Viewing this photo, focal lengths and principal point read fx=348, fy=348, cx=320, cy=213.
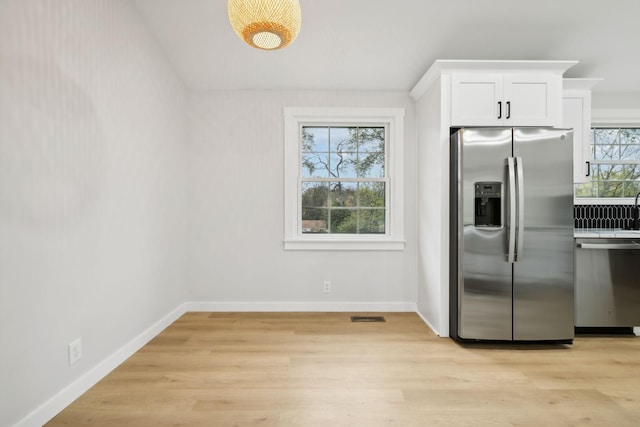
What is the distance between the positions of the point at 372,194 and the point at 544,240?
5.60 ft

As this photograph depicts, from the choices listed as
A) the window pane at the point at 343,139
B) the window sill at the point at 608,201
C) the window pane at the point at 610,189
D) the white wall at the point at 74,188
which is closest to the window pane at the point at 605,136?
the window pane at the point at 610,189

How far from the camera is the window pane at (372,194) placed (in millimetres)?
3918

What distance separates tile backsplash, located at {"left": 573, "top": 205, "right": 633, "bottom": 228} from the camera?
3.81m

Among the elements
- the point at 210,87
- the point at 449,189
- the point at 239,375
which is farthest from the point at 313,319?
the point at 210,87

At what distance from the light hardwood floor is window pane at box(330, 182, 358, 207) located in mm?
1390

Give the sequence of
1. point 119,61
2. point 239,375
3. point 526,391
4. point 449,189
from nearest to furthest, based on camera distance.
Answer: point 526,391 → point 239,375 → point 119,61 → point 449,189

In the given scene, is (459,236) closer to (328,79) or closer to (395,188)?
(395,188)

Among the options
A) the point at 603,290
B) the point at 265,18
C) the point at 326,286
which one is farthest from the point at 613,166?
the point at 265,18

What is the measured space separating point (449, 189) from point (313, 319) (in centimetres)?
182

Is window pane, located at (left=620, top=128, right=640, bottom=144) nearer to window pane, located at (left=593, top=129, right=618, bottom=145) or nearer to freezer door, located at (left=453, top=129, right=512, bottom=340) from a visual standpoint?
window pane, located at (left=593, top=129, right=618, bottom=145)

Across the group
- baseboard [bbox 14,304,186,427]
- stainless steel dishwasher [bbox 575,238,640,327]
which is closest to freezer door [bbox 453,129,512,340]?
stainless steel dishwasher [bbox 575,238,640,327]

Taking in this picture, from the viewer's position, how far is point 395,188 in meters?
3.81

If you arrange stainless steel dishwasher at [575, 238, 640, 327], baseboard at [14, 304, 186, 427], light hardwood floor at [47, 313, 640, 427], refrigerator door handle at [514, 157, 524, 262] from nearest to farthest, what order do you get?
baseboard at [14, 304, 186, 427] < light hardwood floor at [47, 313, 640, 427] < refrigerator door handle at [514, 157, 524, 262] < stainless steel dishwasher at [575, 238, 640, 327]

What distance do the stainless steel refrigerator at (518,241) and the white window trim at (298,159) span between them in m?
1.01
